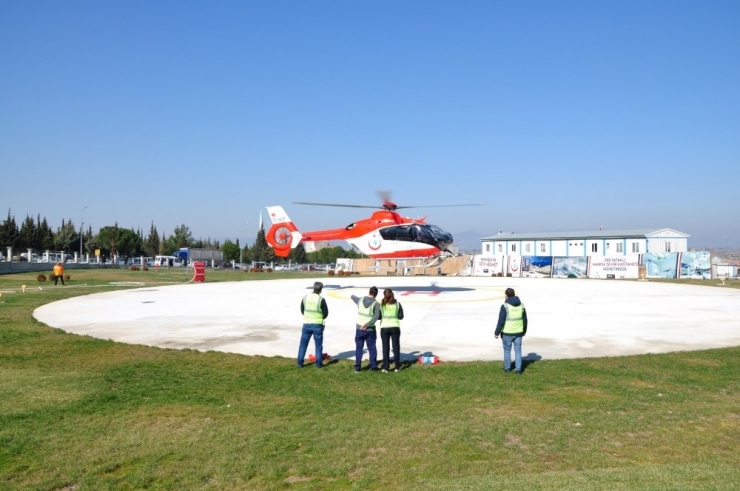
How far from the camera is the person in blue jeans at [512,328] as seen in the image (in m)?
12.3

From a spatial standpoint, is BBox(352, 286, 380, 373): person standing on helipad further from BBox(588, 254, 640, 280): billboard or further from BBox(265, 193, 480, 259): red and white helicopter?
BBox(588, 254, 640, 280): billboard

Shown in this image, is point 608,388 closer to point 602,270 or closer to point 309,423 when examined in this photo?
point 309,423

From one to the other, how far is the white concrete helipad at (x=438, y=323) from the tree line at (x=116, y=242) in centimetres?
4506

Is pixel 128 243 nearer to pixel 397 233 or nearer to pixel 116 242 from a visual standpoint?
pixel 116 242

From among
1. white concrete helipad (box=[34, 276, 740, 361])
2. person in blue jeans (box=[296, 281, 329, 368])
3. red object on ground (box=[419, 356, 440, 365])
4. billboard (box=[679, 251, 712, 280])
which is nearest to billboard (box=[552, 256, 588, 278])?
billboard (box=[679, 251, 712, 280])

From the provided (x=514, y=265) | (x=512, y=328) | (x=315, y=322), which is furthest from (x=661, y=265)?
(x=315, y=322)

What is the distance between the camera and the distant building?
268 ft

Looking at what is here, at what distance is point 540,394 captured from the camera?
34.9 feet

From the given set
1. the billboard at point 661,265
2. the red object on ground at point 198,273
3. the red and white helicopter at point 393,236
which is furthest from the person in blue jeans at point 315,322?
the billboard at point 661,265

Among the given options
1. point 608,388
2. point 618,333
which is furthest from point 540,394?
point 618,333

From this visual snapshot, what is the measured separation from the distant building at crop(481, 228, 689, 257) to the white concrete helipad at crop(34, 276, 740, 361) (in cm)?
5015

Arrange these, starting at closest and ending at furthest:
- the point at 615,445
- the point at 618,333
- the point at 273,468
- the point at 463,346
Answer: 1. the point at 273,468
2. the point at 615,445
3. the point at 463,346
4. the point at 618,333

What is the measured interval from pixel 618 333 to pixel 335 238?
20635 millimetres

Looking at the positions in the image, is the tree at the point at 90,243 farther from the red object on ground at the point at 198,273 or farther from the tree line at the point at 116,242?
the red object on ground at the point at 198,273
